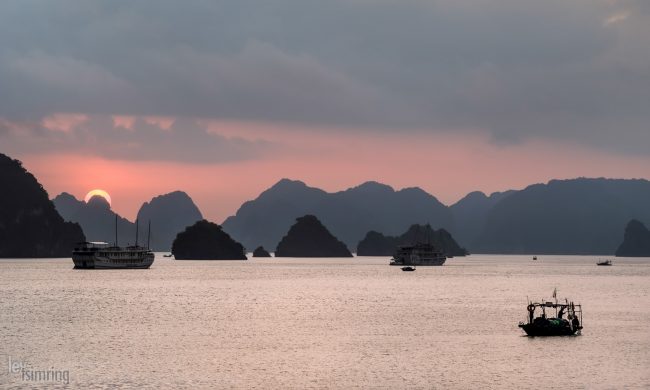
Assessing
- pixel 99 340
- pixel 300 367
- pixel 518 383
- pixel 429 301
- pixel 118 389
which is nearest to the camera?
pixel 118 389

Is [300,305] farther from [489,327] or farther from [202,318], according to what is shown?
[489,327]

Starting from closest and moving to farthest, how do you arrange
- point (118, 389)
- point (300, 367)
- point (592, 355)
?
point (118, 389) < point (300, 367) < point (592, 355)

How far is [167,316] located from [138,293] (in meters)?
61.5

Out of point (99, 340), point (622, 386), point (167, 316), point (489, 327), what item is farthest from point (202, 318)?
point (622, 386)

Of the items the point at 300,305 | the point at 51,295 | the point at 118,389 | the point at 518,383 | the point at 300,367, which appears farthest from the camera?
the point at 51,295

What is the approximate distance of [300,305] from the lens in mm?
157750

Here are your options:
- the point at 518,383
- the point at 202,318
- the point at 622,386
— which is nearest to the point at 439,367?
the point at 518,383

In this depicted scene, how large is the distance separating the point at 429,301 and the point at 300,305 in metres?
28.3

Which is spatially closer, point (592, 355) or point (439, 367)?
point (439, 367)

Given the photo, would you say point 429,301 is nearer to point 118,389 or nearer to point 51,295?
point 51,295

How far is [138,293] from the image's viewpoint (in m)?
192

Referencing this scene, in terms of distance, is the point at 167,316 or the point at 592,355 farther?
the point at 167,316

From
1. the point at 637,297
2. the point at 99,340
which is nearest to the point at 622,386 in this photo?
the point at 99,340

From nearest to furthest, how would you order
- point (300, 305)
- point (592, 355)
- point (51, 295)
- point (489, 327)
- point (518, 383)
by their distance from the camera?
point (518, 383)
point (592, 355)
point (489, 327)
point (300, 305)
point (51, 295)
